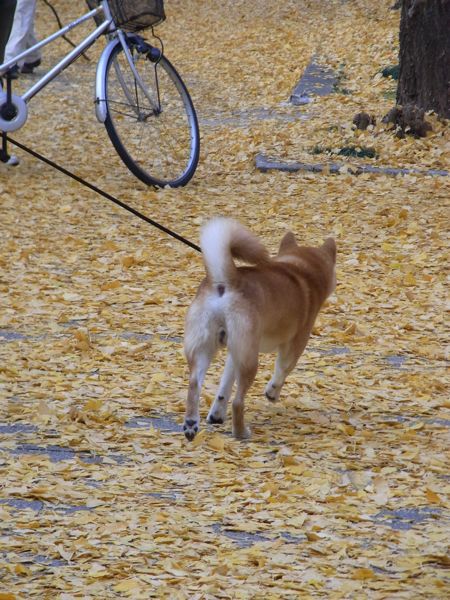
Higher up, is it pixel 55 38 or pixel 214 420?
pixel 55 38

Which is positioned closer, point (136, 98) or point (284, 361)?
point (284, 361)

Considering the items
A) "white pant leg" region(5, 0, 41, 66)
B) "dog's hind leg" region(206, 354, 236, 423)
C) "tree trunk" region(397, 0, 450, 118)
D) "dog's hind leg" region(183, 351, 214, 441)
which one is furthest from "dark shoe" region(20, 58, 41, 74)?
"dog's hind leg" region(183, 351, 214, 441)

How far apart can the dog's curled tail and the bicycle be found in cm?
372

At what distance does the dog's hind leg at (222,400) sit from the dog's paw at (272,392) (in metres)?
0.36

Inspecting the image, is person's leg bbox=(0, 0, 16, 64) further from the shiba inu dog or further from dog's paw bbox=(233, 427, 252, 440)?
dog's paw bbox=(233, 427, 252, 440)

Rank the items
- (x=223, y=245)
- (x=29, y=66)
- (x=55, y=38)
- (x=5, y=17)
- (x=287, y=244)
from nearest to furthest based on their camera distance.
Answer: (x=223, y=245) < (x=287, y=244) < (x=55, y=38) < (x=5, y=17) < (x=29, y=66)

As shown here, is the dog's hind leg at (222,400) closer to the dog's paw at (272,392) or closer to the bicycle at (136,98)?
the dog's paw at (272,392)

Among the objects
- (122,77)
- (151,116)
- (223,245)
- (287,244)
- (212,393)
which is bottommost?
(212,393)

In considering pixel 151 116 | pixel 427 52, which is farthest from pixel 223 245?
pixel 427 52

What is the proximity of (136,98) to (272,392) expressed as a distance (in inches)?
162

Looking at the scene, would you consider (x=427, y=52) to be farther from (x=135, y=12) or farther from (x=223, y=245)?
(x=223, y=245)

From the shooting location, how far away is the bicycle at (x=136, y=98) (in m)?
7.87

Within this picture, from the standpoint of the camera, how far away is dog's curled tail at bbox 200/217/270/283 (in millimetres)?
3998

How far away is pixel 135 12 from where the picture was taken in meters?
7.90
